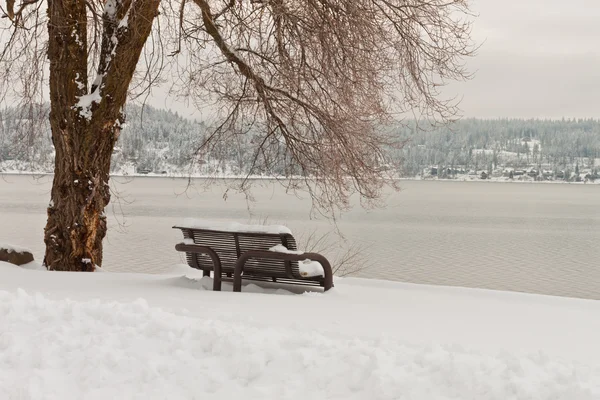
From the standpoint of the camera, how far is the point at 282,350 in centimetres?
446

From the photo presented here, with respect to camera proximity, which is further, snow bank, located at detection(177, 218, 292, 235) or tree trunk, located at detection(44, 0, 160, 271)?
tree trunk, located at detection(44, 0, 160, 271)

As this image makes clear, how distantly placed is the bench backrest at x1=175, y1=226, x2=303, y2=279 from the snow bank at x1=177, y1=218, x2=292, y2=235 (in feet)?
0.10

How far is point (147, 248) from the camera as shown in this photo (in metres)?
25.6

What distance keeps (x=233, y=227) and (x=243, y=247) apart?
229mm

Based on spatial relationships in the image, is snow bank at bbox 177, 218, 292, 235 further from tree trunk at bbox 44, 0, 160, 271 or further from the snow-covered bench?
tree trunk at bbox 44, 0, 160, 271

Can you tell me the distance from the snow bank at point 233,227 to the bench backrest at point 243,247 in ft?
0.10

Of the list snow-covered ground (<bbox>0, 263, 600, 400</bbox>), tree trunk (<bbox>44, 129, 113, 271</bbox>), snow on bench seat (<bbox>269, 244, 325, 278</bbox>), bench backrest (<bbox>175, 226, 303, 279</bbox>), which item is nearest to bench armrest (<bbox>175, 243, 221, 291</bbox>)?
bench backrest (<bbox>175, 226, 303, 279</bbox>)

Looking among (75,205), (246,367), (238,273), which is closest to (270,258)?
(238,273)

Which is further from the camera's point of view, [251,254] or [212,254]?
[212,254]

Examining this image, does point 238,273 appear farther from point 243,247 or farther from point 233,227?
point 233,227

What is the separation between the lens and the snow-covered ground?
13.3 ft

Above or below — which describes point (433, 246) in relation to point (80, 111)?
below

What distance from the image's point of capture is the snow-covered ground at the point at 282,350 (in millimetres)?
4059

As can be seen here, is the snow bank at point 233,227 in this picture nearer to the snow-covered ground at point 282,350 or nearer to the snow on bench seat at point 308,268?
the snow on bench seat at point 308,268
